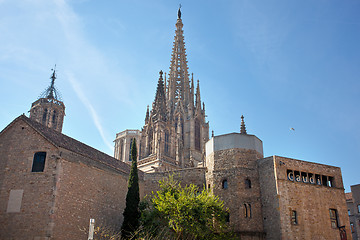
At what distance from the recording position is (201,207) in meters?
22.7

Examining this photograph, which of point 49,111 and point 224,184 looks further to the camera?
point 49,111

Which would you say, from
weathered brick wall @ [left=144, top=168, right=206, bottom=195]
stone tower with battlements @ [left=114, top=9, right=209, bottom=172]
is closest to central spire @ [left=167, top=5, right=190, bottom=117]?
stone tower with battlements @ [left=114, top=9, right=209, bottom=172]

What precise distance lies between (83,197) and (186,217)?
6.36 meters

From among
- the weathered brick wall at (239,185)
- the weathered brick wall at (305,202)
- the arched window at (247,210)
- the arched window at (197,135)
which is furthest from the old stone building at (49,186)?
the arched window at (197,135)

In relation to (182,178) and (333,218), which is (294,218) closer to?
(333,218)

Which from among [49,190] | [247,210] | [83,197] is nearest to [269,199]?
[247,210]

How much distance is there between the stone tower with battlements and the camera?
52.3 metres

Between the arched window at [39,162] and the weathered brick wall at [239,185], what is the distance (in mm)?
11696

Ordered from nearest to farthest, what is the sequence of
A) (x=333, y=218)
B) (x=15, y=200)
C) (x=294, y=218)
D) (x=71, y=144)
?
1. (x=15, y=200)
2. (x=71, y=144)
3. (x=294, y=218)
4. (x=333, y=218)

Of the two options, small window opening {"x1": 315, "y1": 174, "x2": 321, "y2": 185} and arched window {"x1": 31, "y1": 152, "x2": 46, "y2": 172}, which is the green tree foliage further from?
small window opening {"x1": 315, "y1": 174, "x2": 321, "y2": 185}

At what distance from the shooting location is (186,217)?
22.2m

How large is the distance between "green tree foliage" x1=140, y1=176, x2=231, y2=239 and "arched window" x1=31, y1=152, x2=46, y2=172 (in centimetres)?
661

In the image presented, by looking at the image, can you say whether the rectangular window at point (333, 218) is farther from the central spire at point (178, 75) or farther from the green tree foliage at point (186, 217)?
the central spire at point (178, 75)

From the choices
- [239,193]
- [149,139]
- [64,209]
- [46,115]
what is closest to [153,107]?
[149,139]
